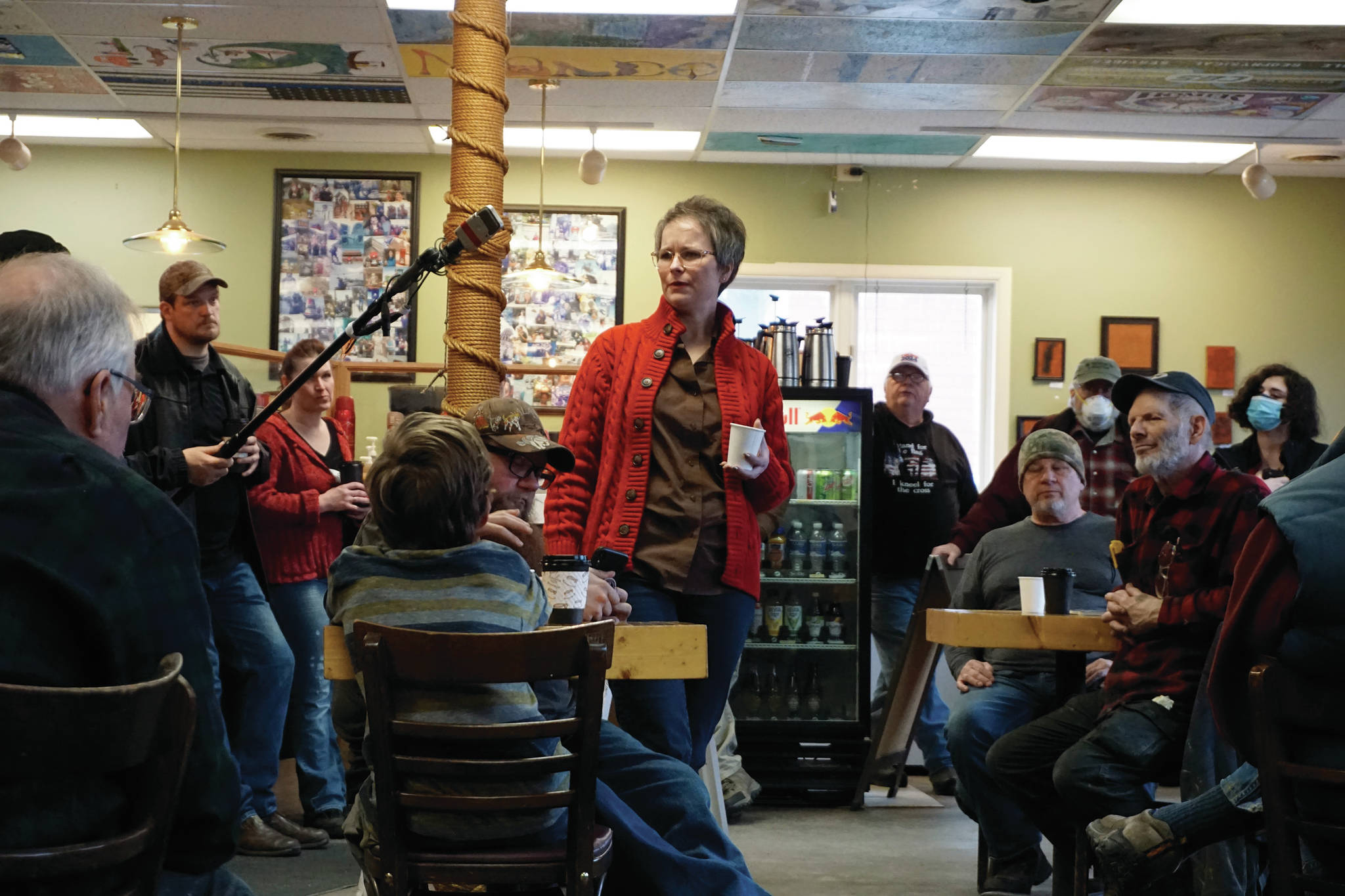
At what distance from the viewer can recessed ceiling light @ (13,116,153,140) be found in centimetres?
716

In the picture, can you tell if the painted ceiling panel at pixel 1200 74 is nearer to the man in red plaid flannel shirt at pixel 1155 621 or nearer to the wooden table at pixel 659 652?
the man in red plaid flannel shirt at pixel 1155 621

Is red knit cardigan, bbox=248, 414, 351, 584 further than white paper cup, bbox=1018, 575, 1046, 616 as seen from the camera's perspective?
Yes

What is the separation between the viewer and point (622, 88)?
6363 mm

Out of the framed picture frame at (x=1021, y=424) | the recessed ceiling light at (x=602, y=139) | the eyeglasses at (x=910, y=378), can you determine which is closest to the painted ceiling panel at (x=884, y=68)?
the recessed ceiling light at (x=602, y=139)

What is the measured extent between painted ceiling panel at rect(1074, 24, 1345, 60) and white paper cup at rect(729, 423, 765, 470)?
3.73 m

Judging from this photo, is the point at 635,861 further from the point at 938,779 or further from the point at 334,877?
the point at 938,779

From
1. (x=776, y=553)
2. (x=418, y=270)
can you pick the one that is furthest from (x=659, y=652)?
(x=776, y=553)

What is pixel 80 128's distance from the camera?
7316 millimetres

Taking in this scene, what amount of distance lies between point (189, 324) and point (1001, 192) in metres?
5.48

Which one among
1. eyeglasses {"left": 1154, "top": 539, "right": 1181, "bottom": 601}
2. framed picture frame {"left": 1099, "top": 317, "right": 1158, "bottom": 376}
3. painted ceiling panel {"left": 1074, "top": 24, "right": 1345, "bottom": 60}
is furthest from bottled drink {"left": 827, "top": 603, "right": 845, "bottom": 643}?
framed picture frame {"left": 1099, "top": 317, "right": 1158, "bottom": 376}

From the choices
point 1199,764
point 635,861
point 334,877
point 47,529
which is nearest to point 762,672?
point 334,877

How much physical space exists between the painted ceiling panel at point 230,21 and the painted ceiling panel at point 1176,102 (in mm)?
3348

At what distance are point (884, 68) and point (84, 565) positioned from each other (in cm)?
538

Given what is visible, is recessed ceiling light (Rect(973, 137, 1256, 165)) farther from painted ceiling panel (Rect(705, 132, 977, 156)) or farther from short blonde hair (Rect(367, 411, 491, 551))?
short blonde hair (Rect(367, 411, 491, 551))
